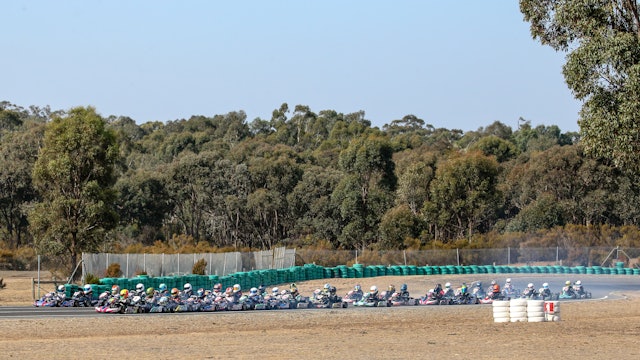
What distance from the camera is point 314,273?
6203 cm

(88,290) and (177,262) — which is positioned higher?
(177,262)

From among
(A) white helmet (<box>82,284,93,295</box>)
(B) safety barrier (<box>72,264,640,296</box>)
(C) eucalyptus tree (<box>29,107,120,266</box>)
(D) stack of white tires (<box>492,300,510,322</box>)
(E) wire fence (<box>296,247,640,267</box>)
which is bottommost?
(D) stack of white tires (<box>492,300,510,322</box>)

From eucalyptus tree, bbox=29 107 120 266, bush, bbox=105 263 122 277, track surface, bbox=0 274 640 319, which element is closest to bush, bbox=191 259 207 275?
bush, bbox=105 263 122 277

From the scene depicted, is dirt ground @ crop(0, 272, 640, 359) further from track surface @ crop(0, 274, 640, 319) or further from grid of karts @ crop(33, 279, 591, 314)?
track surface @ crop(0, 274, 640, 319)

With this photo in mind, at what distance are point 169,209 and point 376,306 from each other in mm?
63634

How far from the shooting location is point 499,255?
76688 millimetres

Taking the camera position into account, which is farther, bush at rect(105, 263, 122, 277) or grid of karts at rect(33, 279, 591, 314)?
bush at rect(105, 263, 122, 277)

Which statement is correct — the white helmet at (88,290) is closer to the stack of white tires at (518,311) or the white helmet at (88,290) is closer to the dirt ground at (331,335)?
the dirt ground at (331,335)

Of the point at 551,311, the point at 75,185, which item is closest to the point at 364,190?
the point at 75,185

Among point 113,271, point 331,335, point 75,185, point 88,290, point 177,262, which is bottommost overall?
point 331,335

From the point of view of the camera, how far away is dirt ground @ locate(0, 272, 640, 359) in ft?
70.2

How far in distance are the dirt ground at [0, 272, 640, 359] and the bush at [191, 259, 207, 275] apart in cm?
1669

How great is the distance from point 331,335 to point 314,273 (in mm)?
36036

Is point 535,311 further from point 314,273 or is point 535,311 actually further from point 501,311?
point 314,273
